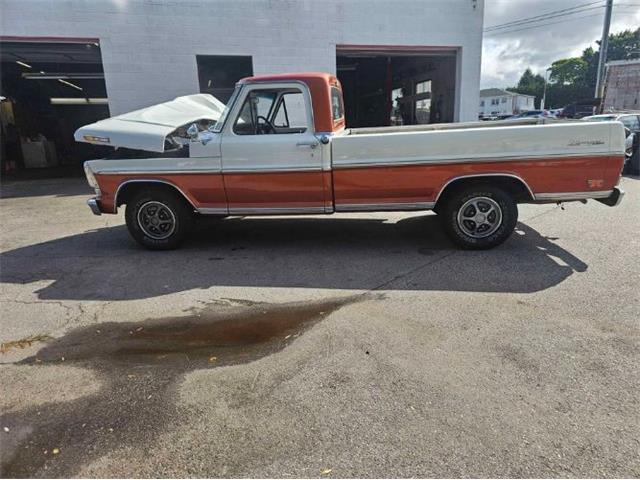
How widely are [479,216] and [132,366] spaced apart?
14.1 feet

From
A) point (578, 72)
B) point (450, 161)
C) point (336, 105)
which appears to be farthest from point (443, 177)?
point (578, 72)

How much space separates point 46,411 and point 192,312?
1.57m

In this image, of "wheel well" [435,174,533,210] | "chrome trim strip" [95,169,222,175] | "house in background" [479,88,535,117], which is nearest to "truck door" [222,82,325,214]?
"chrome trim strip" [95,169,222,175]

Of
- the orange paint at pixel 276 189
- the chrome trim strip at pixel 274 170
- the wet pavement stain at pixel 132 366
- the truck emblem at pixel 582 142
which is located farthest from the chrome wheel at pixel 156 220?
the truck emblem at pixel 582 142

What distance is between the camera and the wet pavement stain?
2.50 meters

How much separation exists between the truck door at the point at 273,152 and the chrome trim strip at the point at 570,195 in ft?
8.83

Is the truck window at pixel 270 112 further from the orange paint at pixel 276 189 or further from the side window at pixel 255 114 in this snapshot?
the orange paint at pixel 276 189

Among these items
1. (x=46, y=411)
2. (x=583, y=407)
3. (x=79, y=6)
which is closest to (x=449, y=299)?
(x=583, y=407)

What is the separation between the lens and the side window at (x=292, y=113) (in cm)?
567

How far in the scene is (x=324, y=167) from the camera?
18.1 ft

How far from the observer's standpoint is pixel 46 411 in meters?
2.84

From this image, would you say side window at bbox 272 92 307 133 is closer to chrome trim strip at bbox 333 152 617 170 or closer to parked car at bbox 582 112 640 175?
chrome trim strip at bbox 333 152 617 170

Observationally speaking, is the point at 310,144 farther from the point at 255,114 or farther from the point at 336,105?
the point at 336,105

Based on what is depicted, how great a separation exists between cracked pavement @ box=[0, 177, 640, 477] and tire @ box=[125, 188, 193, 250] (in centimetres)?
27
